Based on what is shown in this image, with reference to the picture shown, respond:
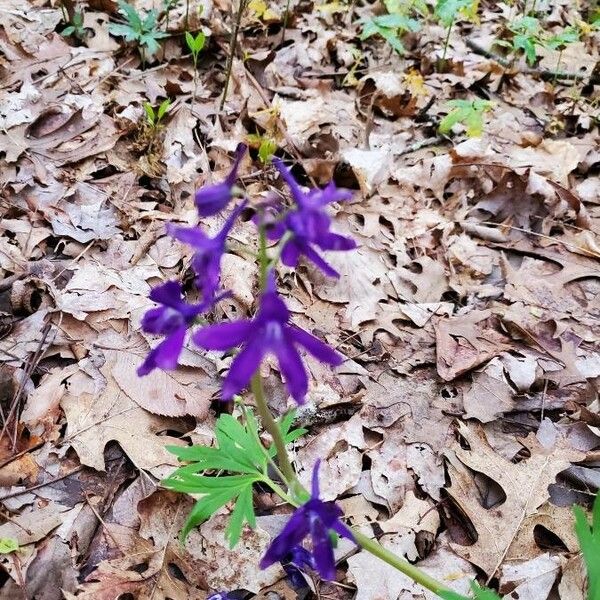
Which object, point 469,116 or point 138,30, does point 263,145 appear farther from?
point 469,116

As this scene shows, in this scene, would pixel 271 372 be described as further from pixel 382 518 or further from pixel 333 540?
pixel 333 540

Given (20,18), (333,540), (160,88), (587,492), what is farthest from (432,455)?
(20,18)

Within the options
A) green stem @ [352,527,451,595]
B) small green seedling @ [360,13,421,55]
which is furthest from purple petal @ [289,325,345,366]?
small green seedling @ [360,13,421,55]

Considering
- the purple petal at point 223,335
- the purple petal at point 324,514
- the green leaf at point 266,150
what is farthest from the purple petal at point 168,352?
the green leaf at point 266,150

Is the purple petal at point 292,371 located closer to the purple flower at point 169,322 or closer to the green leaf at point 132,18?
the purple flower at point 169,322

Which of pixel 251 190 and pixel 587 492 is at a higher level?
pixel 251 190

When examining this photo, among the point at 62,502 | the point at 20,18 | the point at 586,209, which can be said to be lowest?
the point at 586,209

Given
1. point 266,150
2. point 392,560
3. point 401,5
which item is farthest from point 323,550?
point 401,5
